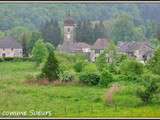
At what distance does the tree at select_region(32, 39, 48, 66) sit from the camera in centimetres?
1422

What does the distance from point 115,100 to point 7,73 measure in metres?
2.11

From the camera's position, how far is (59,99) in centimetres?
1422

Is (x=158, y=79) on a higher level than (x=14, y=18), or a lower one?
lower

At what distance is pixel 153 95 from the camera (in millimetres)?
14141

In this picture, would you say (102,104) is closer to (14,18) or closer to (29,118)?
(29,118)

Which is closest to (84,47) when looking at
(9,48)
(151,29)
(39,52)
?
(39,52)

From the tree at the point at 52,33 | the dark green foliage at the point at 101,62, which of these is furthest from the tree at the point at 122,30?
the tree at the point at 52,33

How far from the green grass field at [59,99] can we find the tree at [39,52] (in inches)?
6.5

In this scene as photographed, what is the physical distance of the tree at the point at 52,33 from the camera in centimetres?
1438

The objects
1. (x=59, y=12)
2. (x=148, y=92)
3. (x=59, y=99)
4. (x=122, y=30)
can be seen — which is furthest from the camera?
(x=122, y=30)

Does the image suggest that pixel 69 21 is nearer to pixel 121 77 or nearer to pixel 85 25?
pixel 85 25

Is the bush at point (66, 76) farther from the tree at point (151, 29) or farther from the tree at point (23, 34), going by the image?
the tree at point (151, 29)

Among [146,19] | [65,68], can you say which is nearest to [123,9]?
[146,19]

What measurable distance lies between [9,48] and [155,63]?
2.79 m
